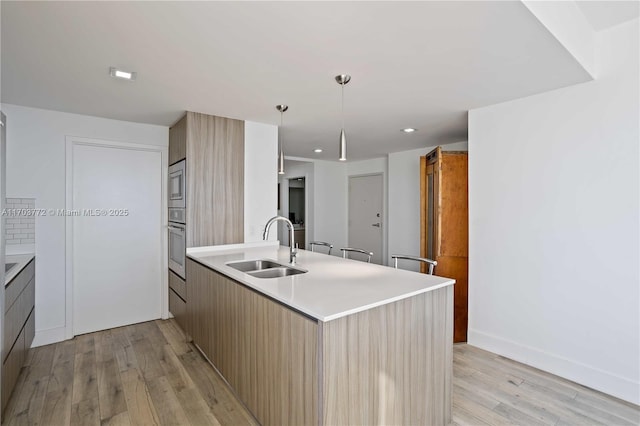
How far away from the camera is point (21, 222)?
2.90 meters

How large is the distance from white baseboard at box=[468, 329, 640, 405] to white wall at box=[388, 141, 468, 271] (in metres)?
2.32

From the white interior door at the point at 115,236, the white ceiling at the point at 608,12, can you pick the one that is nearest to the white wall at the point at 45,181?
the white interior door at the point at 115,236

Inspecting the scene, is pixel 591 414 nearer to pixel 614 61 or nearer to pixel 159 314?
pixel 614 61

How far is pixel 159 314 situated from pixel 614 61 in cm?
465

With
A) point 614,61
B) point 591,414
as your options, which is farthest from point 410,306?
point 614,61

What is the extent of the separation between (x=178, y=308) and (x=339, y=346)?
99.2 inches

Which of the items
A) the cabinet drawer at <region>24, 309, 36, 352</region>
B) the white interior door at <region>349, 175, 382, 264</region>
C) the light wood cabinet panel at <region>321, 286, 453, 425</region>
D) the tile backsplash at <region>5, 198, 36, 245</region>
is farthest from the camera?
the white interior door at <region>349, 175, 382, 264</region>

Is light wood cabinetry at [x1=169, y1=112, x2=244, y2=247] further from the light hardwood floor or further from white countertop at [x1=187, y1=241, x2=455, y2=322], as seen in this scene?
the light hardwood floor

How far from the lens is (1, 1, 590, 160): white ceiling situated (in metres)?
1.50

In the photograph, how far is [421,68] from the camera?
82.1 inches

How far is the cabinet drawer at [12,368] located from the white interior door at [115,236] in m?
0.95

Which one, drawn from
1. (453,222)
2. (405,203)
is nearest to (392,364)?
(453,222)

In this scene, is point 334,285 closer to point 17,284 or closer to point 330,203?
point 17,284

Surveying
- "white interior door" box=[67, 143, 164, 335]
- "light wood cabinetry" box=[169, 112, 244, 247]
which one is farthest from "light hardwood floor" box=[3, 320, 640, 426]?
"light wood cabinetry" box=[169, 112, 244, 247]
